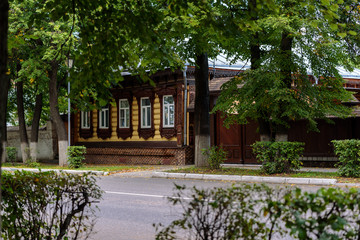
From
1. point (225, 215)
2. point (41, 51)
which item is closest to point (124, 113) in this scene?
point (41, 51)

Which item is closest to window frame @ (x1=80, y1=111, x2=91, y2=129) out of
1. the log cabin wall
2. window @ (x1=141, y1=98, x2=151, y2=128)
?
the log cabin wall

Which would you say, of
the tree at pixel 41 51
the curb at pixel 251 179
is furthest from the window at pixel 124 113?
the curb at pixel 251 179

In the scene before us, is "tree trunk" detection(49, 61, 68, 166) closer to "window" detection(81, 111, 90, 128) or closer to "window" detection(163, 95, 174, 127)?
"window" detection(163, 95, 174, 127)

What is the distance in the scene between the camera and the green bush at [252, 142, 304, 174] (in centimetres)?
1757

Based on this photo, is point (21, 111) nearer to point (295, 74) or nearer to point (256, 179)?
point (256, 179)

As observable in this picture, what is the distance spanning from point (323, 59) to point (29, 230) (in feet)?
46.1

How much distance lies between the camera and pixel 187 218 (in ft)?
14.5

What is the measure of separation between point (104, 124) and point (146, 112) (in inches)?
164

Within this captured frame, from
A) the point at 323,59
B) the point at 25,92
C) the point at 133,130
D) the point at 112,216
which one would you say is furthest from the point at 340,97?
the point at 25,92

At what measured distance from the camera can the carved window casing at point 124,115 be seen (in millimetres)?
30859

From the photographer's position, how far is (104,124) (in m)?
32.8

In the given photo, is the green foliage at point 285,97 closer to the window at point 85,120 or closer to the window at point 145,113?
the window at point 145,113

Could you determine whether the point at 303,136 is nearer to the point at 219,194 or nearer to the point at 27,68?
the point at 27,68

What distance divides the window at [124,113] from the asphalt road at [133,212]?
15.5 metres
